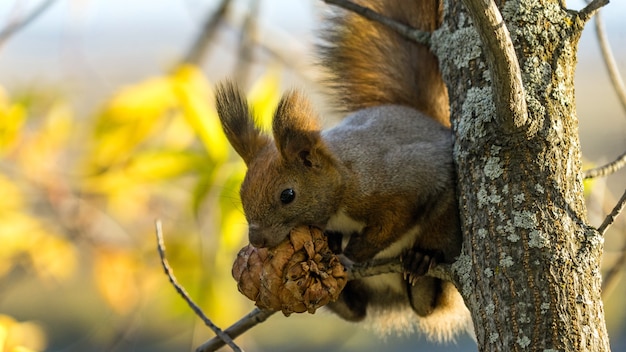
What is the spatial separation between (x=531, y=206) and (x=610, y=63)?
63cm

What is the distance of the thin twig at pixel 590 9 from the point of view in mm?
1702

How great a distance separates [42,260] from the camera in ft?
9.49

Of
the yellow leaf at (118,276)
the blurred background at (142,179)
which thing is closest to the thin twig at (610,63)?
the blurred background at (142,179)

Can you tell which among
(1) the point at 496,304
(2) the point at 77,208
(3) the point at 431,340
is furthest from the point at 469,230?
(2) the point at 77,208

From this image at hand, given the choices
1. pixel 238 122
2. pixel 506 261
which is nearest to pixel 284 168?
→ pixel 238 122

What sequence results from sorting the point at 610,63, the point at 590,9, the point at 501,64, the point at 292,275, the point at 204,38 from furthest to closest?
the point at 204,38 → the point at 610,63 → the point at 292,275 → the point at 590,9 → the point at 501,64

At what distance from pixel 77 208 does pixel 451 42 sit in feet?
4.95

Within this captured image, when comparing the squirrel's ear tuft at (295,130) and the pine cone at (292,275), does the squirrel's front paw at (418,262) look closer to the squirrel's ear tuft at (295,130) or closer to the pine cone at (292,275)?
the pine cone at (292,275)

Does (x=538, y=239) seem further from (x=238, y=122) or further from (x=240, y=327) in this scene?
(x=238, y=122)

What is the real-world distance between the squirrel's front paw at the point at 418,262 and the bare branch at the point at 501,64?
58 centimetres

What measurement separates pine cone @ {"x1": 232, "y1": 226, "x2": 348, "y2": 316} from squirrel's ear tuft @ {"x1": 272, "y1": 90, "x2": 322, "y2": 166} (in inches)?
10.4

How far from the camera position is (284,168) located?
218 cm

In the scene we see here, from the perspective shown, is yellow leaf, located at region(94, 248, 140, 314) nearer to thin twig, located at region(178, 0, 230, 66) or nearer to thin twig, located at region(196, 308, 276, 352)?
thin twig, located at region(178, 0, 230, 66)

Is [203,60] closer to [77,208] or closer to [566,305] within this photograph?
[77,208]
